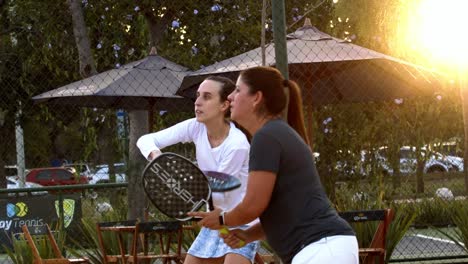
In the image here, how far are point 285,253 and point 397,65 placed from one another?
22.0 ft

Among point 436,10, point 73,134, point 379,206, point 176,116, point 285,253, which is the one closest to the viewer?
point 285,253

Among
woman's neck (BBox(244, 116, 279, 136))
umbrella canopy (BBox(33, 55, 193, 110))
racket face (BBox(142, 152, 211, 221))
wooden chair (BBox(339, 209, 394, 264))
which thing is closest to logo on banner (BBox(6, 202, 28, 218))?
umbrella canopy (BBox(33, 55, 193, 110))

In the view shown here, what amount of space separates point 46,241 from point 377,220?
2794mm

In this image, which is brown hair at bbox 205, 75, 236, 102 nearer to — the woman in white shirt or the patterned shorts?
the woman in white shirt

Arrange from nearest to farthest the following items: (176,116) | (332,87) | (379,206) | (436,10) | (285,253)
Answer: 1. (285,253)
2. (379,206)
3. (332,87)
4. (436,10)
5. (176,116)

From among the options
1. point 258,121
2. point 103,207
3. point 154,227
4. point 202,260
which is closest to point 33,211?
point 103,207

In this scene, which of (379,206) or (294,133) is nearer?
(294,133)

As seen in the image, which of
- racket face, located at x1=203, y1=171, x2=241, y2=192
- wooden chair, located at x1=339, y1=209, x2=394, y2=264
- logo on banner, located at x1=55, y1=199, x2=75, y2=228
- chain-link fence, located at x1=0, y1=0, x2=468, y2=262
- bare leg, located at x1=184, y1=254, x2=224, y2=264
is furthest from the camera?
logo on banner, located at x1=55, y1=199, x2=75, y2=228

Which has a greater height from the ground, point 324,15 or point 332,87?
point 324,15

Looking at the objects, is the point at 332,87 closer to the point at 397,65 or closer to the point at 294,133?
the point at 397,65

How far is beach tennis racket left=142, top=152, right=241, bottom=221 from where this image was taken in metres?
4.07

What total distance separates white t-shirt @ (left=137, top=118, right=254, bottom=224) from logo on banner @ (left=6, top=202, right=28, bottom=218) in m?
6.17

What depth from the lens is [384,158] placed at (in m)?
16.5

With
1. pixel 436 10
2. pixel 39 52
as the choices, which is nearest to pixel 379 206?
pixel 436 10
